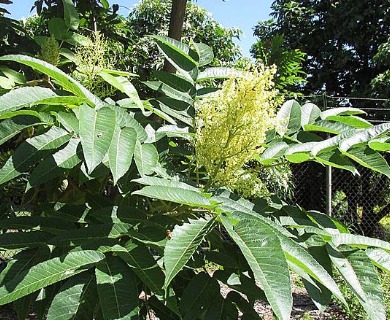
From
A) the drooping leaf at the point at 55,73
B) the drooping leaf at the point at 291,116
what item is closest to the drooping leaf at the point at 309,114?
the drooping leaf at the point at 291,116

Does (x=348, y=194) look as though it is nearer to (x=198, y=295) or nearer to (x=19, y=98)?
(x=198, y=295)

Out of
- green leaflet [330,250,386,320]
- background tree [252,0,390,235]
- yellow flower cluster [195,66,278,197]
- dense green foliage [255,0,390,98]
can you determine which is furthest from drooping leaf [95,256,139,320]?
dense green foliage [255,0,390,98]

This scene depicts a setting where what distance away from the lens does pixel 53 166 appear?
3.62ft

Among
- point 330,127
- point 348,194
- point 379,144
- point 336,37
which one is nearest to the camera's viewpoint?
point 379,144

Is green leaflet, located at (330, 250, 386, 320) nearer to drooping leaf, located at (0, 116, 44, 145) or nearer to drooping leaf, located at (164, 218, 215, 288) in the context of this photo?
drooping leaf, located at (164, 218, 215, 288)

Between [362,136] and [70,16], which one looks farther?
[70,16]

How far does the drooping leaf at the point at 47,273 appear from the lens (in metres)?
0.89

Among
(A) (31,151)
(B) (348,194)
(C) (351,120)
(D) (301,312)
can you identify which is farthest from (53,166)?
(B) (348,194)

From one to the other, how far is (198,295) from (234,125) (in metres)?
0.42

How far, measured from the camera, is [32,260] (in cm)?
113

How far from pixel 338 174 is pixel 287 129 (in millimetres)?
5811

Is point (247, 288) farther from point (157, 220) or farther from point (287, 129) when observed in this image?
point (287, 129)

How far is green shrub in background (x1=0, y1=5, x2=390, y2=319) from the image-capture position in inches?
36.9

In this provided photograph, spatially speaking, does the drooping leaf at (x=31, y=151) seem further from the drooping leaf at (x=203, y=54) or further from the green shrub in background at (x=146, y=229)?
the drooping leaf at (x=203, y=54)
